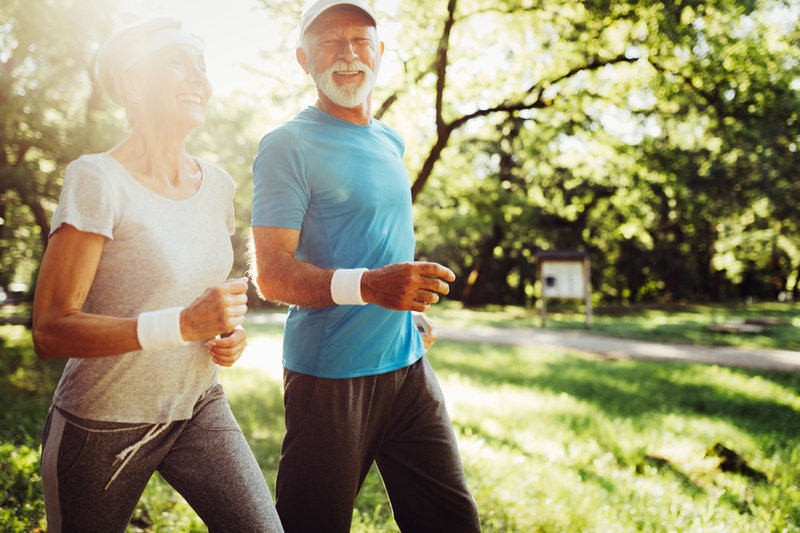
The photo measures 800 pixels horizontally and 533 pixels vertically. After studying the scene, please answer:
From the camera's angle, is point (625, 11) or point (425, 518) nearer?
point (425, 518)

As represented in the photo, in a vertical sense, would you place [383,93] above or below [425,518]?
above

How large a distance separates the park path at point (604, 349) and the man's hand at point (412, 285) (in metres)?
8.37

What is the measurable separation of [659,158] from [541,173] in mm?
17266

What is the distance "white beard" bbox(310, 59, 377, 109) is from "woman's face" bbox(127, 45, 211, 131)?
0.46 metres

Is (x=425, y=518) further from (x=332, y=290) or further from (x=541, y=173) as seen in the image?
(x=541, y=173)

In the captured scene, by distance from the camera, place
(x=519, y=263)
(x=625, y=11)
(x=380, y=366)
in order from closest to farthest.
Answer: (x=380, y=366) < (x=625, y=11) < (x=519, y=263)

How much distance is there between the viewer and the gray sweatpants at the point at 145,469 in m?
1.67

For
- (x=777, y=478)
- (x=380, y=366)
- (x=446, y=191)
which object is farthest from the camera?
(x=446, y=191)

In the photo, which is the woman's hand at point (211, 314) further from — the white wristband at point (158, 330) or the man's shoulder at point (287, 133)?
the man's shoulder at point (287, 133)

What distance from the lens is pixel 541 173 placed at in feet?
86.9

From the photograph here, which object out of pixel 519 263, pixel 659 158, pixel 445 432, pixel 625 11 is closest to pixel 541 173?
pixel 519 263

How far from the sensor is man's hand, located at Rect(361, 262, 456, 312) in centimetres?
167

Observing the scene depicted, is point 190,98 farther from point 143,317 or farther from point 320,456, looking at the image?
point 320,456

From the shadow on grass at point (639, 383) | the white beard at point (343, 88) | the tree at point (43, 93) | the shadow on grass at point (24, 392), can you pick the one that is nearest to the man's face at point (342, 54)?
the white beard at point (343, 88)
